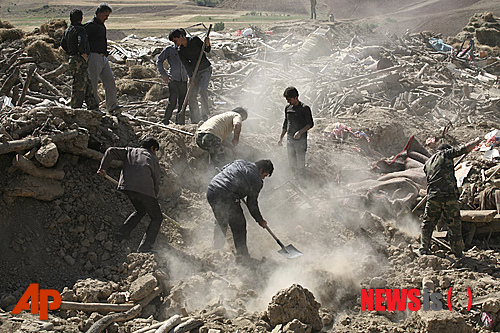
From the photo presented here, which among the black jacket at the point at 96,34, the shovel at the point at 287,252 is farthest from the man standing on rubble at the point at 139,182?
the black jacket at the point at 96,34

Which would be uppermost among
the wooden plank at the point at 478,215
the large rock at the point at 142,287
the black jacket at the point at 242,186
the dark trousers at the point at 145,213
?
the black jacket at the point at 242,186

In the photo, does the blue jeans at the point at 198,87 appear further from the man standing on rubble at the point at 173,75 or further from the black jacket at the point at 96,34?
the black jacket at the point at 96,34

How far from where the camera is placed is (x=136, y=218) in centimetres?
546

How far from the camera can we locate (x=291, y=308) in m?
4.13

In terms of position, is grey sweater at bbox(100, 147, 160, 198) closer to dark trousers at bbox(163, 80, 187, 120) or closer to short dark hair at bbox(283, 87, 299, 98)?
short dark hair at bbox(283, 87, 299, 98)

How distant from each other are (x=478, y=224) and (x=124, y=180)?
535cm

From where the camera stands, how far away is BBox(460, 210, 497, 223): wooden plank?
598 centimetres

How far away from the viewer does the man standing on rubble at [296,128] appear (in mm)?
6793

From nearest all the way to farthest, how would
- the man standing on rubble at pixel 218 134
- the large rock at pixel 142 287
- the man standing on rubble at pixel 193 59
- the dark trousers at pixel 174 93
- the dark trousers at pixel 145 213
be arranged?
the large rock at pixel 142 287 → the dark trousers at pixel 145 213 → the man standing on rubble at pixel 218 134 → the man standing on rubble at pixel 193 59 → the dark trousers at pixel 174 93

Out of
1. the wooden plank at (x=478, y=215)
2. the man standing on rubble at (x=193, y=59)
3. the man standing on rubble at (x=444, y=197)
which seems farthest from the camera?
the man standing on rubble at (x=193, y=59)

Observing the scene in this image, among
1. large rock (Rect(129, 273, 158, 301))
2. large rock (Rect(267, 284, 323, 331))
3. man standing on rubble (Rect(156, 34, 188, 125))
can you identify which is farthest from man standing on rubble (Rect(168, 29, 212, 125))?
large rock (Rect(267, 284, 323, 331))

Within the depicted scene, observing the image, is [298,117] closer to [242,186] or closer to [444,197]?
[242,186]

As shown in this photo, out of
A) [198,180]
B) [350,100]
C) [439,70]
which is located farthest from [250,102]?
[439,70]

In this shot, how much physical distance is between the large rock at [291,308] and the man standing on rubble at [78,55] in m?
5.14
